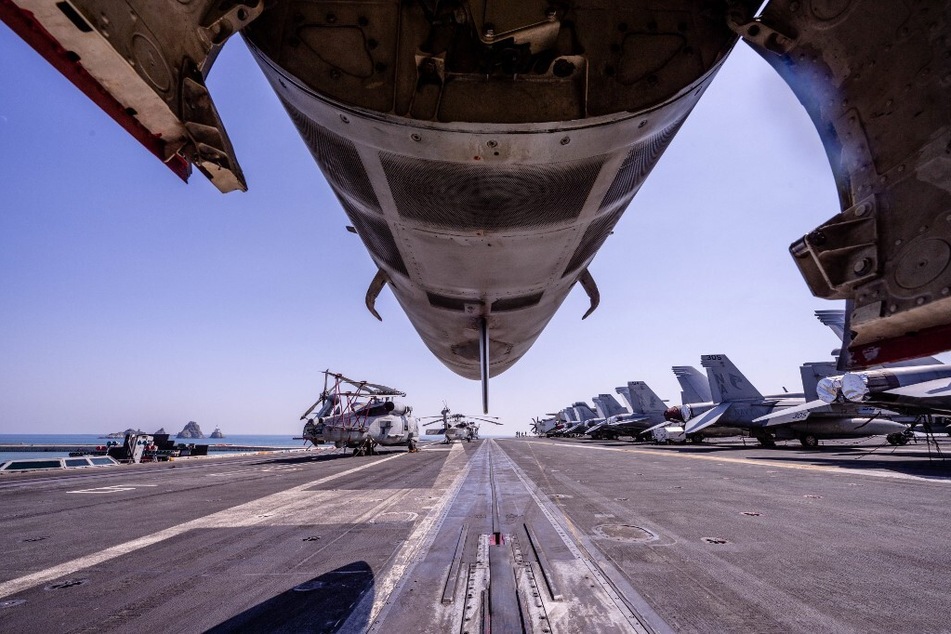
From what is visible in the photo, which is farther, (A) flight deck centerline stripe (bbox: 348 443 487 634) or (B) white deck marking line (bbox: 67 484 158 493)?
(B) white deck marking line (bbox: 67 484 158 493)

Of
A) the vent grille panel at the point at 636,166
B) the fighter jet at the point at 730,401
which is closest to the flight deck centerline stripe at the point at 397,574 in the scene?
the vent grille panel at the point at 636,166

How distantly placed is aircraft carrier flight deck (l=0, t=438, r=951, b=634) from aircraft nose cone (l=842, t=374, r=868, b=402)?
9.55m

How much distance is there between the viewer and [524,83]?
2465mm

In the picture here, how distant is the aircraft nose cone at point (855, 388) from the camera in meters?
16.5

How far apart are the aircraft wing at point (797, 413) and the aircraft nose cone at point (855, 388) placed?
5.89 meters

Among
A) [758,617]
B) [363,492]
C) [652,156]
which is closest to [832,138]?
[652,156]

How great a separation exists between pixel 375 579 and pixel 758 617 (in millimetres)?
3272

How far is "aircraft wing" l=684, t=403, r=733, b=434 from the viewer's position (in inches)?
1142

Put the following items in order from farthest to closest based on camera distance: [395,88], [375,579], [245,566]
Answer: [245,566] → [375,579] → [395,88]

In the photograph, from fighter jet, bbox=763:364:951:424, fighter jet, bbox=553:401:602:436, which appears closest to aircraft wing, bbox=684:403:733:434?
fighter jet, bbox=763:364:951:424

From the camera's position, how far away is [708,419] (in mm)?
30078

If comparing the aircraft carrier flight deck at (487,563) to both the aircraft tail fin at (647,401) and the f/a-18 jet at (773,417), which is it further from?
the aircraft tail fin at (647,401)

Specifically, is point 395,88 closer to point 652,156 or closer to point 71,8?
point 71,8

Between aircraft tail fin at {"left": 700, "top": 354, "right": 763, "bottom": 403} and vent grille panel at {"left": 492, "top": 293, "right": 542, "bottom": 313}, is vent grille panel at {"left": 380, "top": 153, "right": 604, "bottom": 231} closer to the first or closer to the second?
vent grille panel at {"left": 492, "top": 293, "right": 542, "bottom": 313}
